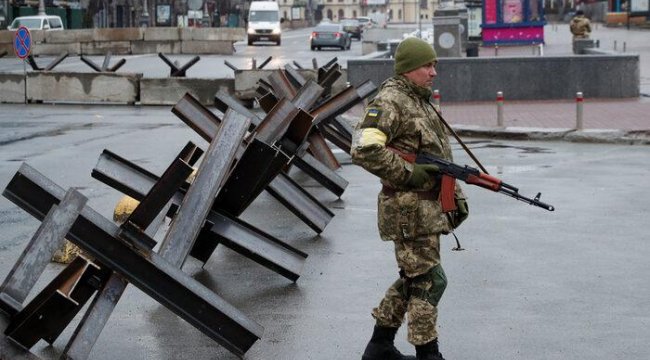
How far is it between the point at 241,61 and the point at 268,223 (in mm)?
39992

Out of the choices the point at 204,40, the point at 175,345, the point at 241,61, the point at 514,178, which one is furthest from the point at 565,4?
the point at 175,345

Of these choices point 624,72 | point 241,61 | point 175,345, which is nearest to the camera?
point 175,345

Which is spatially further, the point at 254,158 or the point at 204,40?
the point at 204,40

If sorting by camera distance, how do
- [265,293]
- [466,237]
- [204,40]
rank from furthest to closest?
[204,40] < [466,237] < [265,293]

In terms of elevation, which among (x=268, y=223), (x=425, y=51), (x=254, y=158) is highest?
(x=425, y=51)

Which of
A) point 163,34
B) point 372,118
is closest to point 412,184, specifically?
point 372,118

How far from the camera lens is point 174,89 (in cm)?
2858

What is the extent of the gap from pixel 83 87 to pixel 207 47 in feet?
109

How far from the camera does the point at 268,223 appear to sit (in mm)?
11727

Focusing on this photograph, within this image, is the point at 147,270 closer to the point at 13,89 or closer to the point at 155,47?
the point at 13,89

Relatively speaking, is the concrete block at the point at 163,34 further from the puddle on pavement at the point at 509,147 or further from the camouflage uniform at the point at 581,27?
the puddle on pavement at the point at 509,147

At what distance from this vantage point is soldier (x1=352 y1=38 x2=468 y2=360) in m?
6.25

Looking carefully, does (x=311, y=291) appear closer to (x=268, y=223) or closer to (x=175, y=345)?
(x=175, y=345)

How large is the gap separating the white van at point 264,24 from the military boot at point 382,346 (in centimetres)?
6745
